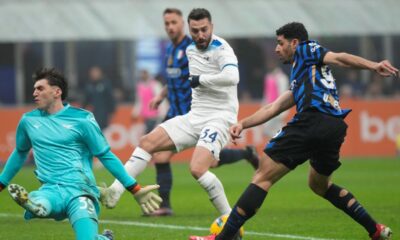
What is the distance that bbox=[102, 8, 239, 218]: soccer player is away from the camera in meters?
10.5

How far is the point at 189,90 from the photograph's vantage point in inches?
497

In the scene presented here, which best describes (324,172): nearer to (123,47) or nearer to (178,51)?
(178,51)

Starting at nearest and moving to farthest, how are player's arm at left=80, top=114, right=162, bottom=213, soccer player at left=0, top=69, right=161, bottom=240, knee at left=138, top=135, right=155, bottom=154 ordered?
soccer player at left=0, top=69, right=161, bottom=240
player's arm at left=80, top=114, right=162, bottom=213
knee at left=138, top=135, right=155, bottom=154

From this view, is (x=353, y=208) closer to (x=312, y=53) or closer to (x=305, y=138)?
(x=305, y=138)

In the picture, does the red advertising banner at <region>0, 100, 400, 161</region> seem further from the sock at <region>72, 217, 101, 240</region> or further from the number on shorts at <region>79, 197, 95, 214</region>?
the sock at <region>72, 217, 101, 240</region>

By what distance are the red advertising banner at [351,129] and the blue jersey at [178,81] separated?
11871 mm

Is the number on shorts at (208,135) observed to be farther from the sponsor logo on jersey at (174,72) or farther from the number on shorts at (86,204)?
the number on shorts at (86,204)

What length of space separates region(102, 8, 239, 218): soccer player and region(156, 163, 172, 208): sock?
1440 millimetres

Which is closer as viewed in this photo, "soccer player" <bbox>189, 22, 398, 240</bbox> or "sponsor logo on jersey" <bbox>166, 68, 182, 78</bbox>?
"soccer player" <bbox>189, 22, 398, 240</bbox>

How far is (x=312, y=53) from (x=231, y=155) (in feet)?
15.9

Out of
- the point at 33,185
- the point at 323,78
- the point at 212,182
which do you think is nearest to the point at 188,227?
the point at 212,182

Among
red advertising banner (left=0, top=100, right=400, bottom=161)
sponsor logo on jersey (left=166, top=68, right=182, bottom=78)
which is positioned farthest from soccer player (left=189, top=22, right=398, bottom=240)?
red advertising banner (left=0, top=100, right=400, bottom=161)

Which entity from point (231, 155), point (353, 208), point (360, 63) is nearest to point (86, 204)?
point (360, 63)

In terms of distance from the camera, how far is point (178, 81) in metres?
12.7
